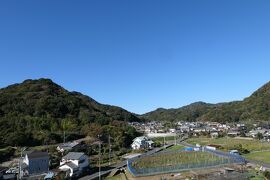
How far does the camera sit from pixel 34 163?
87.4 feet

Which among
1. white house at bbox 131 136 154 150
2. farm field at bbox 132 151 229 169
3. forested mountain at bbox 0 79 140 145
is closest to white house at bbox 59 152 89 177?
farm field at bbox 132 151 229 169

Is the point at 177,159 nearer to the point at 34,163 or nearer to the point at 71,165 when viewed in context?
the point at 71,165

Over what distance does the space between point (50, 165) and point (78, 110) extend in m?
38.5

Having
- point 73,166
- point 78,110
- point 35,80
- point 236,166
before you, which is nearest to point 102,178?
point 73,166

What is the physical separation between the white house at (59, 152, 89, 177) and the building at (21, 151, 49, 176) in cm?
175

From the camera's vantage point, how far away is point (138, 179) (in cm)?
2353

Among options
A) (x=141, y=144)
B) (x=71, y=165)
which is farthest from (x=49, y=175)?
(x=141, y=144)

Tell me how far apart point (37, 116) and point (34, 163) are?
28346mm

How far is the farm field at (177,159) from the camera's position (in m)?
29.0

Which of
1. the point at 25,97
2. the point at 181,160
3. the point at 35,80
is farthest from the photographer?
the point at 35,80

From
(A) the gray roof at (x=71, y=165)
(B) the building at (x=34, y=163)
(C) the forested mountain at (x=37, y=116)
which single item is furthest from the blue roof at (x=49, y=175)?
(C) the forested mountain at (x=37, y=116)

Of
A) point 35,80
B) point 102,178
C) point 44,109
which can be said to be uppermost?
point 35,80

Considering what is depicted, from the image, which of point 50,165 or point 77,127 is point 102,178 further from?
point 77,127

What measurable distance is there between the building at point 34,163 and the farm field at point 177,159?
27.8 feet
